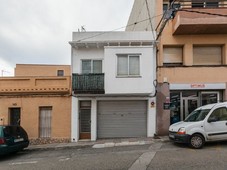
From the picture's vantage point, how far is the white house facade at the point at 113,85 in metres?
13.1

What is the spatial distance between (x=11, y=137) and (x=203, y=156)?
8.55 meters

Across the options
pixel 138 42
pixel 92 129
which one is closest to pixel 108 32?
pixel 138 42

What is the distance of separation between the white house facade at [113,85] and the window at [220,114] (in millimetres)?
3997


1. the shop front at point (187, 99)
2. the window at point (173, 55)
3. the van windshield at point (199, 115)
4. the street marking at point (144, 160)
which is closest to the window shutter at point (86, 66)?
the window at point (173, 55)

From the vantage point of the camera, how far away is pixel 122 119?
14.2 metres

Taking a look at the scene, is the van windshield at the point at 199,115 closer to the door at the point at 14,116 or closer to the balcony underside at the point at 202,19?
the balcony underside at the point at 202,19

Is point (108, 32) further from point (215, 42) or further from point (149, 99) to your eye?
point (215, 42)

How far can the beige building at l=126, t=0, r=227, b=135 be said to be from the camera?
1368 cm

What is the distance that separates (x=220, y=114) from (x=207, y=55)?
17.6 feet

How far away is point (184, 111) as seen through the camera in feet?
46.4

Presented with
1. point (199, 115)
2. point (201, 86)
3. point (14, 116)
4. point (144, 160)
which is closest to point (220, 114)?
point (199, 115)

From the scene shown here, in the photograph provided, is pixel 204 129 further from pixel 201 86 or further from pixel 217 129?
pixel 201 86

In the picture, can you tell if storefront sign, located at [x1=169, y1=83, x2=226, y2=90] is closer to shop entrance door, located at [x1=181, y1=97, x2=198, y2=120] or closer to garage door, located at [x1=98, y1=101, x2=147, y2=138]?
shop entrance door, located at [x1=181, y1=97, x2=198, y2=120]

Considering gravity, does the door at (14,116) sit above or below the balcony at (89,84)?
below
